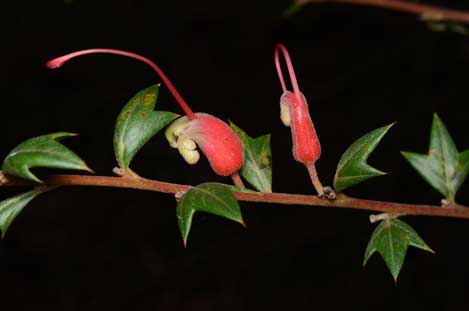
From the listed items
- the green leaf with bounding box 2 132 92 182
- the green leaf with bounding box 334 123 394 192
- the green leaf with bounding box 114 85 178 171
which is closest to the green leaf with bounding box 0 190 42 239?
the green leaf with bounding box 2 132 92 182

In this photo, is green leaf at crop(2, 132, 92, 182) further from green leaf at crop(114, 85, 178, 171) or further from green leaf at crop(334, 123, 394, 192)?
green leaf at crop(334, 123, 394, 192)

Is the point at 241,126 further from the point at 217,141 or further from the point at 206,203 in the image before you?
the point at 206,203

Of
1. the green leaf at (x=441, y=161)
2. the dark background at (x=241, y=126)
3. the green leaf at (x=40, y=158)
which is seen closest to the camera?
the green leaf at (x=40, y=158)

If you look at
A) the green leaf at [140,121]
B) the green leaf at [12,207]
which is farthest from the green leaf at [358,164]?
the green leaf at [12,207]

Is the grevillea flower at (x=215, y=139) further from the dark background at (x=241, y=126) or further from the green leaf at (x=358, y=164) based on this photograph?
the dark background at (x=241, y=126)

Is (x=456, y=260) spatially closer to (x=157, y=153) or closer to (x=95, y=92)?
(x=157, y=153)

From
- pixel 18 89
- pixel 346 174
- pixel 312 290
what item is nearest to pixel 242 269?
pixel 312 290

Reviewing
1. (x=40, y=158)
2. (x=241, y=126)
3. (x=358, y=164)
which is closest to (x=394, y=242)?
(x=358, y=164)
